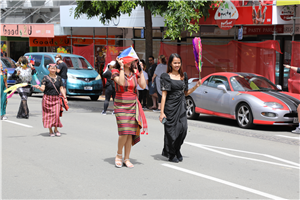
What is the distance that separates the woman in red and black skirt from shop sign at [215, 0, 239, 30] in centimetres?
829

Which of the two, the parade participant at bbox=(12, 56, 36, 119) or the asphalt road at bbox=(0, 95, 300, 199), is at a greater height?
the parade participant at bbox=(12, 56, 36, 119)

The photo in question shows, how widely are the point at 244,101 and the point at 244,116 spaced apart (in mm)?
411

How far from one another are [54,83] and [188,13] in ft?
19.8

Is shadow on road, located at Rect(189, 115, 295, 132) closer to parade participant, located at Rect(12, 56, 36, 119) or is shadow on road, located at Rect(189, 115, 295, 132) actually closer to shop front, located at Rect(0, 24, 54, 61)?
parade participant, located at Rect(12, 56, 36, 119)

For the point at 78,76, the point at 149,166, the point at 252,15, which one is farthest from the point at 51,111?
the point at 78,76

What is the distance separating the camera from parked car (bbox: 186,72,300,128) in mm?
10789

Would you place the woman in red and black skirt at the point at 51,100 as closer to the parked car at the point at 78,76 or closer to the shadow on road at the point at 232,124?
the shadow on road at the point at 232,124

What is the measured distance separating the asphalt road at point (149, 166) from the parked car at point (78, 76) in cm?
745

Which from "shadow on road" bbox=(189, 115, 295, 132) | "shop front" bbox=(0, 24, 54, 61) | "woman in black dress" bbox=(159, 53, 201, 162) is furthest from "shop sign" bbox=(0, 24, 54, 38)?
"woman in black dress" bbox=(159, 53, 201, 162)

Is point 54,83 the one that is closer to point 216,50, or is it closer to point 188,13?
point 188,13

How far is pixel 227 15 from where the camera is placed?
627 inches

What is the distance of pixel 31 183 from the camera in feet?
19.4

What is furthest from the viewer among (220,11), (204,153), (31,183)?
(220,11)

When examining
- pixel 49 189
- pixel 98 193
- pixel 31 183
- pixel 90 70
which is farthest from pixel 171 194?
pixel 90 70
